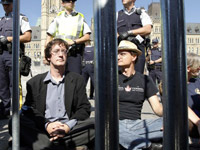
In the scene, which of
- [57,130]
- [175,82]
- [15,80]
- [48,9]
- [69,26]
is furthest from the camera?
[48,9]

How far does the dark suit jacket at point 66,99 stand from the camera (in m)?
2.46

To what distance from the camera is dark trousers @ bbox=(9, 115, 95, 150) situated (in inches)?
83.5

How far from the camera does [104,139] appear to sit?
0.47m

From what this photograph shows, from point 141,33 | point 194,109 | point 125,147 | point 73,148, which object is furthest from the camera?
point 141,33

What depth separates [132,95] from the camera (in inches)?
96.1

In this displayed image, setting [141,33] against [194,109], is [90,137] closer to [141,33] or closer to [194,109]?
[194,109]

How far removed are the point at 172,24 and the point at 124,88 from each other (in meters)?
2.03

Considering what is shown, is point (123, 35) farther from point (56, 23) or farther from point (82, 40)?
point (56, 23)

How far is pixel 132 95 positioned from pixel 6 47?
2.24 m

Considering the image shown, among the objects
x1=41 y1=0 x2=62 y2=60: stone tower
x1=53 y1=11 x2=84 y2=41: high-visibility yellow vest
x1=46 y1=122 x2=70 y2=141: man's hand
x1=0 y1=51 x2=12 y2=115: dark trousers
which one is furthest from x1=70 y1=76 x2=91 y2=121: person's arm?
x1=41 y1=0 x2=62 y2=60: stone tower

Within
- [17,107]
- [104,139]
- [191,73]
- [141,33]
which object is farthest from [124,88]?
[104,139]

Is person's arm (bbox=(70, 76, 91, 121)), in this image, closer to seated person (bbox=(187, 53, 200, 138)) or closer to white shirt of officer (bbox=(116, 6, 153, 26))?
seated person (bbox=(187, 53, 200, 138))

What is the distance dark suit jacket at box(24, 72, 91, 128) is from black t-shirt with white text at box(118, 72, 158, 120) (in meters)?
0.34

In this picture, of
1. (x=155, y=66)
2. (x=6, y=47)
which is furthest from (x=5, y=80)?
(x=155, y=66)
